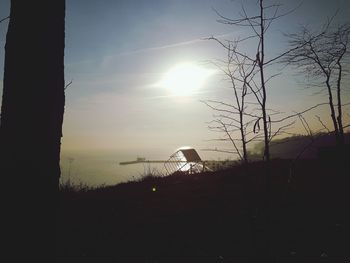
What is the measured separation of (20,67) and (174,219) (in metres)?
4.44

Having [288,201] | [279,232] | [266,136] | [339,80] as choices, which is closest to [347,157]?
[339,80]

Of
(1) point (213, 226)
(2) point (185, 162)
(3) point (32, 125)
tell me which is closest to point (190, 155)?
(2) point (185, 162)

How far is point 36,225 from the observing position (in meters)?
2.01

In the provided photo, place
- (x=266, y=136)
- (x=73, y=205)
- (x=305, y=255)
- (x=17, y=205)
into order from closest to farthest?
(x=17, y=205), (x=266, y=136), (x=305, y=255), (x=73, y=205)

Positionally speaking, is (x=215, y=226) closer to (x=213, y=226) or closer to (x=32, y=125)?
(x=213, y=226)

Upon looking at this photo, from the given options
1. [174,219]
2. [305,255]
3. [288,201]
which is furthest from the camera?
[288,201]

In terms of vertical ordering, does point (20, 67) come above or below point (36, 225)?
above

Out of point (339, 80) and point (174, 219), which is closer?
point (174, 219)

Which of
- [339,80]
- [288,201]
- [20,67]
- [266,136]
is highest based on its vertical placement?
[339,80]

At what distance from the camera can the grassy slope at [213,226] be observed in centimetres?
390

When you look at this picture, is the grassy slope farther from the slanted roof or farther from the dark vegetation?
the slanted roof

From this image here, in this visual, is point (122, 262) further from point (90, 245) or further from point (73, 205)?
point (73, 205)

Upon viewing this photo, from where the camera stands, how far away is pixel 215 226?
5039 mm

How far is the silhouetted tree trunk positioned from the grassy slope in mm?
531
